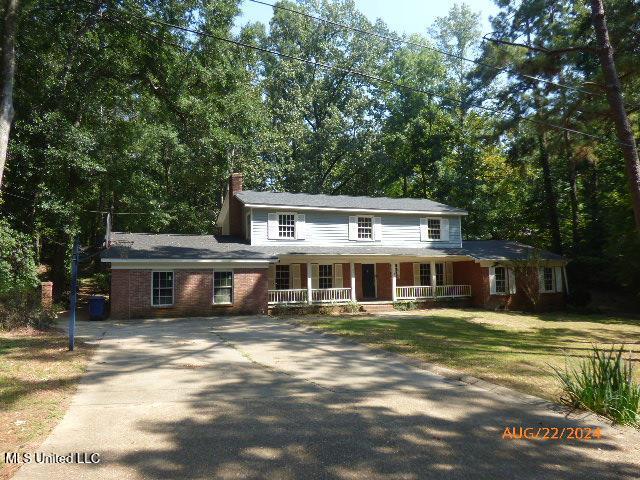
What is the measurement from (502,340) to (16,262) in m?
17.5

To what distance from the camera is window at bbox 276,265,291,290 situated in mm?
23500

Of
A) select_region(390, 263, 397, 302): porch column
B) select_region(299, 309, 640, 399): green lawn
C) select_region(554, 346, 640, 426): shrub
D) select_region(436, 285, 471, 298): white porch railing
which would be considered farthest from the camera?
select_region(436, 285, 471, 298): white porch railing

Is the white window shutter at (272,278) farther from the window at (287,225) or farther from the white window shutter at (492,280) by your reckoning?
the white window shutter at (492,280)

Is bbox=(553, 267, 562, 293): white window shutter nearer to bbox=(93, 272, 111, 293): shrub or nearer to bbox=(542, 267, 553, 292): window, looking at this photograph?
bbox=(542, 267, 553, 292): window

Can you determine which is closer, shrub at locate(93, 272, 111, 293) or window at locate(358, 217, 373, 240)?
window at locate(358, 217, 373, 240)

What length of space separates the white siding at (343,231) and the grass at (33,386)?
12651 mm

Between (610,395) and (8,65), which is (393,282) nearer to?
(610,395)

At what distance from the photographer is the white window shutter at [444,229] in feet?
89.5

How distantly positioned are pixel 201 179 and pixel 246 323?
19538mm

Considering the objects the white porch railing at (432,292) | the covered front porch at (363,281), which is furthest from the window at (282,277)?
the white porch railing at (432,292)

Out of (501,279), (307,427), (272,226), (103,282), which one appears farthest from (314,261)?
(307,427)

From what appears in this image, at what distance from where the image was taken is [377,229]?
84.0ft

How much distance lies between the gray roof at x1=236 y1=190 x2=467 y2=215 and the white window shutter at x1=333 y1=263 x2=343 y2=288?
334cm

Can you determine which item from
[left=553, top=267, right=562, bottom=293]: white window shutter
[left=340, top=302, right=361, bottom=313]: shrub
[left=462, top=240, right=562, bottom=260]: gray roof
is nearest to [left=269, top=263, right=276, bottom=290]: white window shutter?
[left=340, top=302, right=361, bottom=313]: shrub
